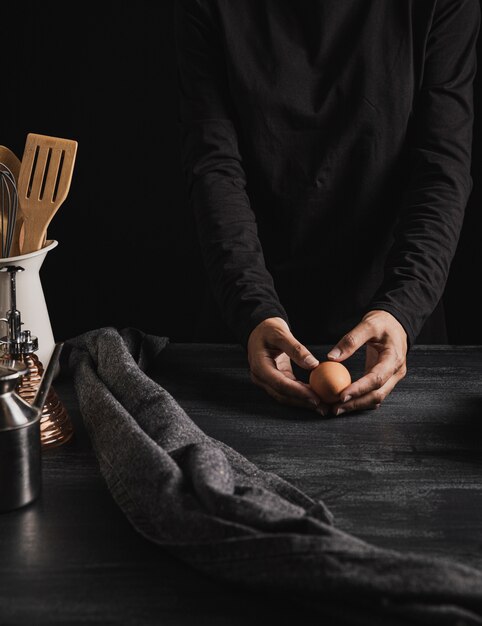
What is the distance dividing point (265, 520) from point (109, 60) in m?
1.93

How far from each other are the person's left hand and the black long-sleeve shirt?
0.91 ft

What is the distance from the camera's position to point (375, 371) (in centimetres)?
104

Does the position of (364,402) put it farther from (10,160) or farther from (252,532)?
(10,160)

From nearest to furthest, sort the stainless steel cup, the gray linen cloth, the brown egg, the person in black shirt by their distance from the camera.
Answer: the gray linen cloth, the stainless steel cup, the brown egg, the person in black shirt

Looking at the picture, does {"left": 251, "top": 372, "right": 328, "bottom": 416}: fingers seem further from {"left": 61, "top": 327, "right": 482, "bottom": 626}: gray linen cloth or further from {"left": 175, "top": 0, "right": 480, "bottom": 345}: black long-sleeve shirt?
{"left": 175, "top": 0, "right": 480, "bottom": 345}: black long-sleeve shirt

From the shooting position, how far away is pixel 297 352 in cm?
112

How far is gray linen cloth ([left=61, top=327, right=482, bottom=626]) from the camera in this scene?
0.57m

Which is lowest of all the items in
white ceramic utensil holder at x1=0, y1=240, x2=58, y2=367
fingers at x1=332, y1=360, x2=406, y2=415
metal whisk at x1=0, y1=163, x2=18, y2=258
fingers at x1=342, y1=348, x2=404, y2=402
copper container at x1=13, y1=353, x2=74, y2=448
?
fingers at x1=332, y1=360, x2=406, y2=415

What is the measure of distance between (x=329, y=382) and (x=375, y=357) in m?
0.18

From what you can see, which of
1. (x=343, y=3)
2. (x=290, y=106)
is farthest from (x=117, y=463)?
(x=343, y=3)

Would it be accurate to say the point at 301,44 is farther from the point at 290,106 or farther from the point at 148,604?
the point at 148,604

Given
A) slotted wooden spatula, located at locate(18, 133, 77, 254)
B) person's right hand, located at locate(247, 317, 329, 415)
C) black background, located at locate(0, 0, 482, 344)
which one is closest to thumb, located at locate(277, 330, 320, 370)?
person's right hand, located at locate(247, 317, 329, 415)

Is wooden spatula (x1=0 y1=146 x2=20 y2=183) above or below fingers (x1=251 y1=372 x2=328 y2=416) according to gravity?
above

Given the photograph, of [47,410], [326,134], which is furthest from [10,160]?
[326,134]
